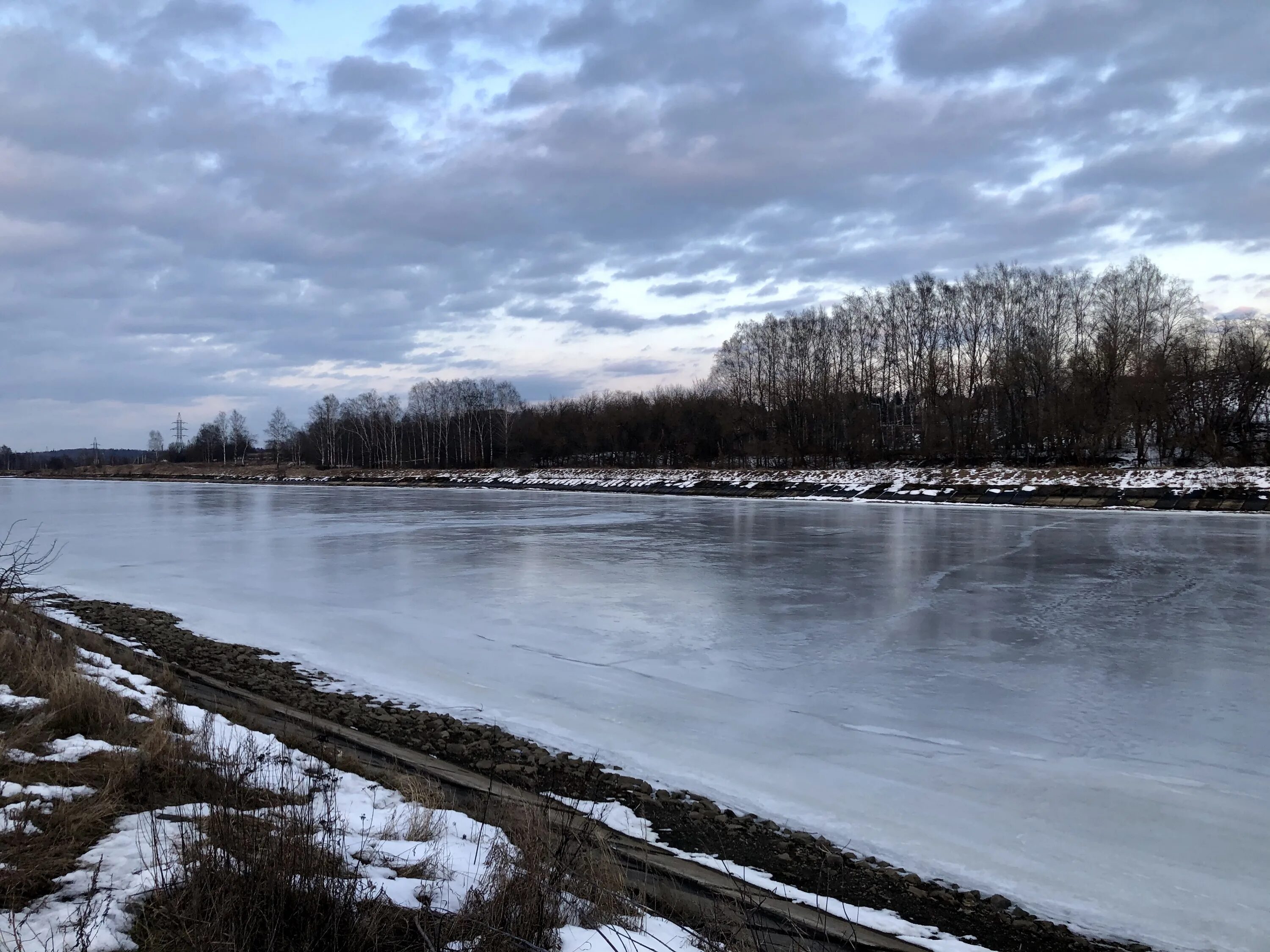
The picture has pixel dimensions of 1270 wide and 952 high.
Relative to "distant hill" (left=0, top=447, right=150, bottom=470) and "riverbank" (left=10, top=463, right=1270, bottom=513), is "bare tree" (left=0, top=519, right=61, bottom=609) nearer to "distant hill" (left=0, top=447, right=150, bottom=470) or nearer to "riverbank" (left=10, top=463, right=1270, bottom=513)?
"riverbank" (left=10, top=463, right=1270, bottom=513)

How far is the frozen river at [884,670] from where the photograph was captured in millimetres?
4051

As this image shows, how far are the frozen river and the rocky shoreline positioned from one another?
18cm

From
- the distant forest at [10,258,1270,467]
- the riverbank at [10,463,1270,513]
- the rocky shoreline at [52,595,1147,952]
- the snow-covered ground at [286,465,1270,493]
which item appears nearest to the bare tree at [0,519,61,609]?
the rocky shoreline at [52,595,1147,952]

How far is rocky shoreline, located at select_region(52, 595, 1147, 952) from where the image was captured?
11.1 ft

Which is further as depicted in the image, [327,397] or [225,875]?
[327,397]

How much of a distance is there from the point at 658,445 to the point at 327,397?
4809 centimetres

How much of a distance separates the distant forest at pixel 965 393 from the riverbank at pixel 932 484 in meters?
4.48

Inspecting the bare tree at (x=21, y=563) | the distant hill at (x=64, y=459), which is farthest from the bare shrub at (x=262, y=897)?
the distant hill at (x=64, y=459)

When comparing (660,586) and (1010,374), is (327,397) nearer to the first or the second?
(1010,374)

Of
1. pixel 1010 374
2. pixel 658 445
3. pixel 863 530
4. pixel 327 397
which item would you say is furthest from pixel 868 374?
pixel 327 397

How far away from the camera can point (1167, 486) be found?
2712 cm

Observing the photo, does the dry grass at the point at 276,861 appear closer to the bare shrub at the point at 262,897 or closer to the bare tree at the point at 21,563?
the bare shrub at the point at 262,897

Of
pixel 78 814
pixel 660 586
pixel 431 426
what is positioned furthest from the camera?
pixel 431 426

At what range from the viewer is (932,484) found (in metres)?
33.4
